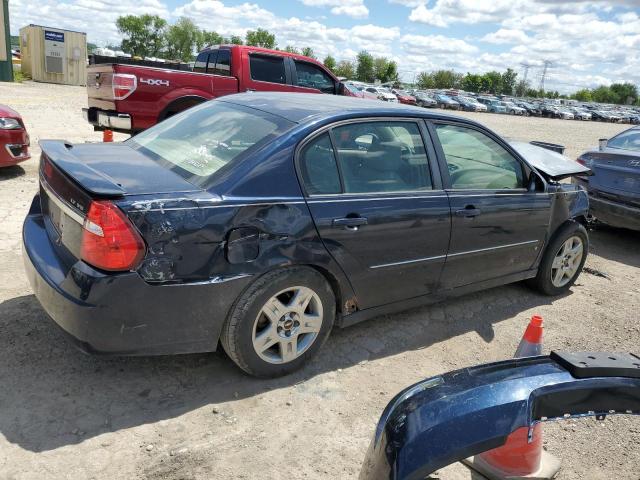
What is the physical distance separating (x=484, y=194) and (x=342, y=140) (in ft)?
4.25

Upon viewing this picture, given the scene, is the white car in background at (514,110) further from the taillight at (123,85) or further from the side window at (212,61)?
the taillight at (123,85)

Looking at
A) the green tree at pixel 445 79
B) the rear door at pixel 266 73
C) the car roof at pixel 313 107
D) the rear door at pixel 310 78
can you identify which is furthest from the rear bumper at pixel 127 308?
the green tree at pixel 445 79

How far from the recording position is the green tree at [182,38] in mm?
84938

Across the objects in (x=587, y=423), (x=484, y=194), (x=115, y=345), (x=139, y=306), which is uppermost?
(x=484, y=194)

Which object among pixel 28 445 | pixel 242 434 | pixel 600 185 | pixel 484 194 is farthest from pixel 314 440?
pixel 600 185

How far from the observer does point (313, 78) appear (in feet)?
32.9

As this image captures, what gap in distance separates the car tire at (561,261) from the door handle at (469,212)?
1216 millimetres

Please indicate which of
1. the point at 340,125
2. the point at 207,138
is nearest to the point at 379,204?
the point at 340,125

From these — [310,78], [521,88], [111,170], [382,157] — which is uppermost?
[521,88]

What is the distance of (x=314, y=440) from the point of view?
280 centimetres

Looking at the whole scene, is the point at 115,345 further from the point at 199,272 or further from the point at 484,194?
the point at 484,194

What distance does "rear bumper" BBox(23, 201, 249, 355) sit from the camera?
2.63 metres

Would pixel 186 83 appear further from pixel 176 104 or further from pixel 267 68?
pixel 267 68

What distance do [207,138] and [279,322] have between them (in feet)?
4.21
